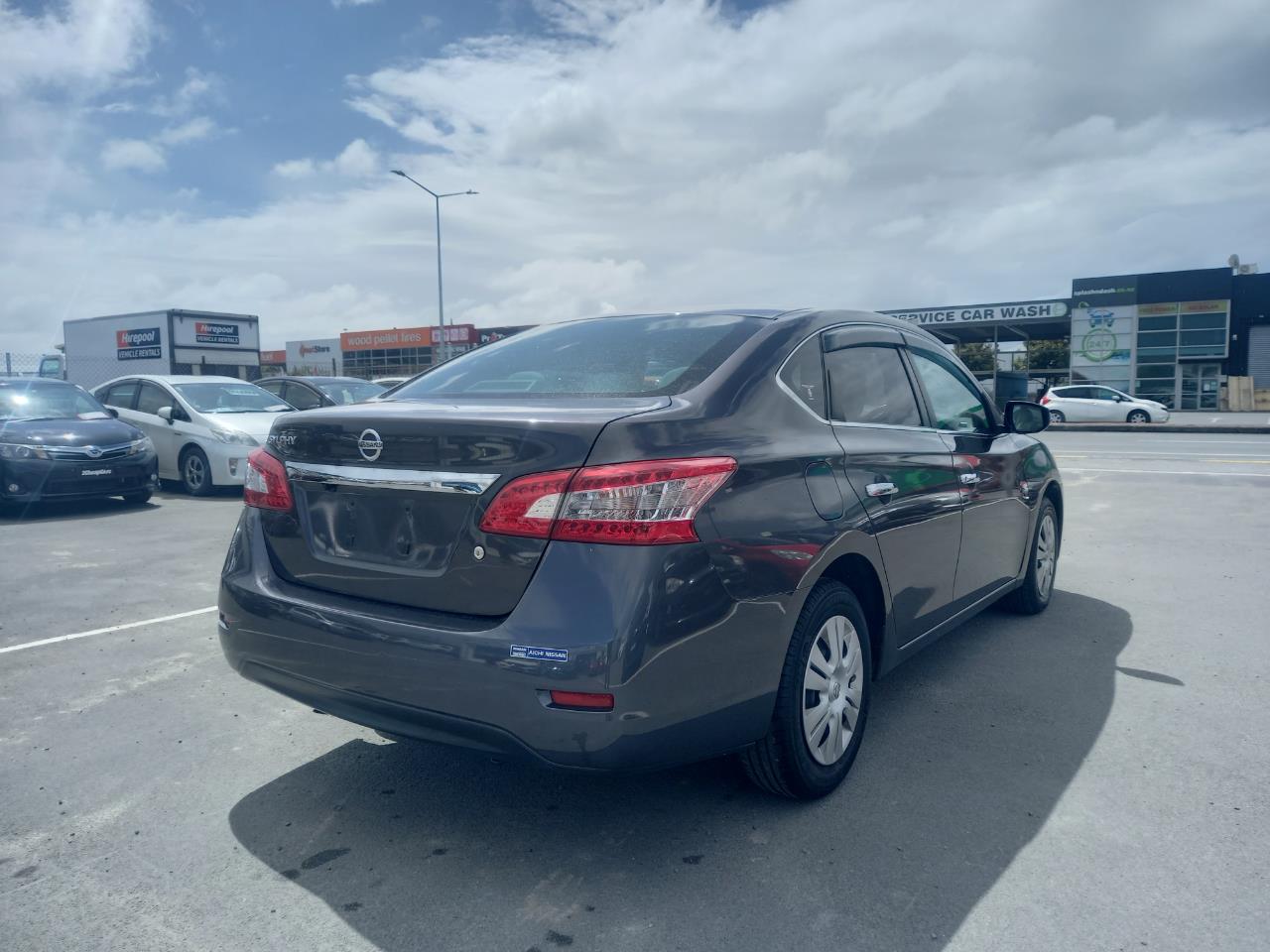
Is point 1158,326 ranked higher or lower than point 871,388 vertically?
higher

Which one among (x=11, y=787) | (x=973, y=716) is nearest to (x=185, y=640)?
(x=11, y=787)

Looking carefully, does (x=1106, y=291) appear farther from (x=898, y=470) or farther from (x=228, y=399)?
(x=898, y=470)

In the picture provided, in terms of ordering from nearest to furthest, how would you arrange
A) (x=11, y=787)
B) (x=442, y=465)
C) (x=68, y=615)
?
(x=442, y=465) < (x=11, y=787) < (x=68, y=615)

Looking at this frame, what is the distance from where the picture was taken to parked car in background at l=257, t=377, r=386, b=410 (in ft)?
47.8

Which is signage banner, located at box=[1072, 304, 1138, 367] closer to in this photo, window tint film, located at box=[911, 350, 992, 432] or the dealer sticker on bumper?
window tint film, located at box=[911, 350, 992, 432]

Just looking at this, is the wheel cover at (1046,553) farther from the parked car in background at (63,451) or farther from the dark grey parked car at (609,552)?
the parked car in background at (63,451)

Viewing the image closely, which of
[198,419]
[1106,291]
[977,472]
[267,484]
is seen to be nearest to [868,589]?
[977,472]

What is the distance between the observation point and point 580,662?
8.06ft

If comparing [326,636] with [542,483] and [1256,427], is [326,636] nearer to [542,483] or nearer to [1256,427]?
[542,483]

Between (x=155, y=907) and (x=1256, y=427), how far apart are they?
29.1 m

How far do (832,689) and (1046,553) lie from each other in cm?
302

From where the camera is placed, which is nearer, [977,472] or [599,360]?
[599,360]

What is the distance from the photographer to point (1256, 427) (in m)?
25.6

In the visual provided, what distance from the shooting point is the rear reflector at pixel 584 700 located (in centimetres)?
246
